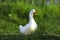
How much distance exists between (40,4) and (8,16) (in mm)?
1998

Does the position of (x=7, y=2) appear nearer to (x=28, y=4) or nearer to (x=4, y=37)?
(x=28, y=4)

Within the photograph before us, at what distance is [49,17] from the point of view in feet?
38.9

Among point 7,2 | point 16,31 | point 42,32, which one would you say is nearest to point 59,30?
point 42,32

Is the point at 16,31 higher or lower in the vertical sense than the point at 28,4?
lower

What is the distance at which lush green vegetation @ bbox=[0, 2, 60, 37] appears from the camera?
10117mm

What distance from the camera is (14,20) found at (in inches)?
441

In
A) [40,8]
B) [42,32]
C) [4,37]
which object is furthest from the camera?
[40,8]

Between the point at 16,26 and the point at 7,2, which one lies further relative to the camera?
the point at 7,2

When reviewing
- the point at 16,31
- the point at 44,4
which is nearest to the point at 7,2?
the point at 44,4

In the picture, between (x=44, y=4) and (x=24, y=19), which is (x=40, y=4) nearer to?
(x=44, y=4)

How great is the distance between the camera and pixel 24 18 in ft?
37.9

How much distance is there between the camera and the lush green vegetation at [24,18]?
33.2ft

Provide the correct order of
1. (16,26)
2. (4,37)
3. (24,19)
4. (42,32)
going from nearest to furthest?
(4,37) < (42,32) < (16,26) < (24,19)

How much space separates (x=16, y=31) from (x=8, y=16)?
1723 millimetres
